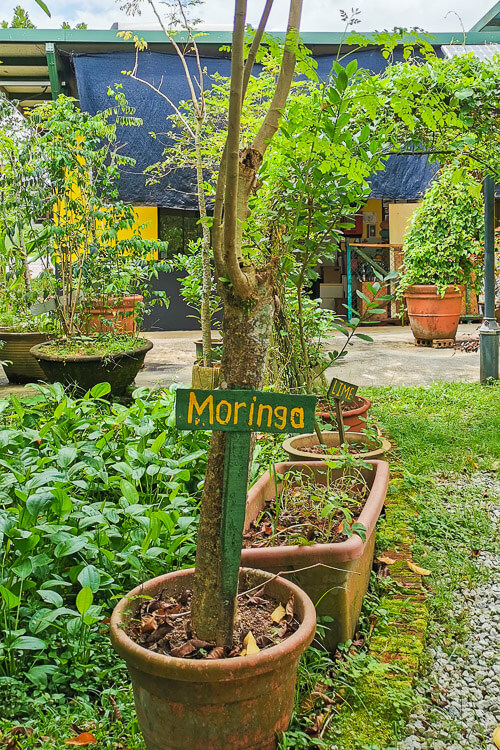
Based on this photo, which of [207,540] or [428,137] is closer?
[207,540]

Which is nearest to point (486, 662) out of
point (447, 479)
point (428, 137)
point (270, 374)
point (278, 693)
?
point (278, 693)

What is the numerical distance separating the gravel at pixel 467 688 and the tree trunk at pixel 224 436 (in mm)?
615

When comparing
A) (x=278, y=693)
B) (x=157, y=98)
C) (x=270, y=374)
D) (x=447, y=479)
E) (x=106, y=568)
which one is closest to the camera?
(x=278, y=693)

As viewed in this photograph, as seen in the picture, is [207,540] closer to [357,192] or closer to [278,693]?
[278,693]

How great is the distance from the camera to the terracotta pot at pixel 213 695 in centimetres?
148

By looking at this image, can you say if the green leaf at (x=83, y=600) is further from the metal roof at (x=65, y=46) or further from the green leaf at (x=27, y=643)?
the metal roof at (x=65, y=46)

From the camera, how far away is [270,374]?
426 centimetres

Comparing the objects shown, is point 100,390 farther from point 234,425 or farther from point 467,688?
point 467,688

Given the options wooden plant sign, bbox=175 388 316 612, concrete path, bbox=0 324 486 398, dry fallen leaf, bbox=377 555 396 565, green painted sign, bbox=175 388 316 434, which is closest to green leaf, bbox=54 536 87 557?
wooden plant sign, bbox=175 388 316 612

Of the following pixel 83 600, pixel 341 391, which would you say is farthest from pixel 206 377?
pixel 83 600

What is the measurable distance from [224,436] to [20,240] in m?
5.21

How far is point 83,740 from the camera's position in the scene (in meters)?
1.72

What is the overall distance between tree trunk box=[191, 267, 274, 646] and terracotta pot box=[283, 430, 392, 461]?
54.0 inches

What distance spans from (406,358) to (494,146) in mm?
3554
